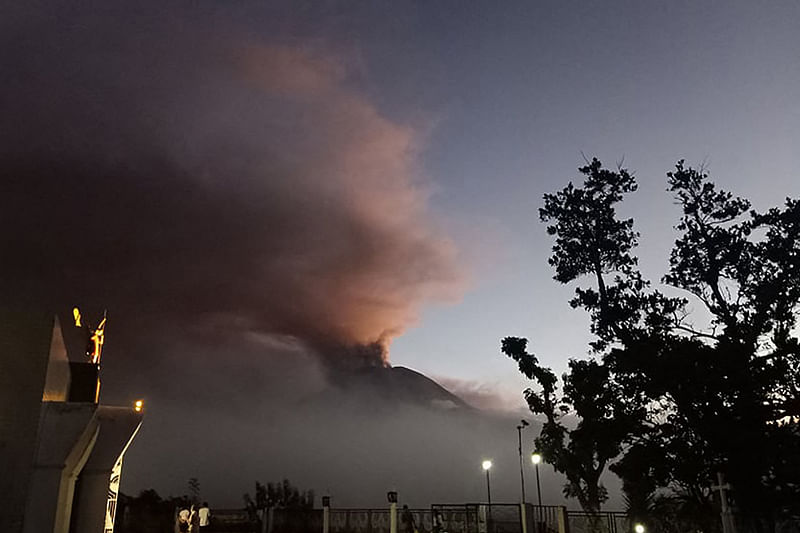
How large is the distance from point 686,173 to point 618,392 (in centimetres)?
805

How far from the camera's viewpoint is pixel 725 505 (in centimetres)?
1681

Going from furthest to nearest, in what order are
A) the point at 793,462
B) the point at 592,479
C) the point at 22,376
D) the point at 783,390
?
the point at 592,479
the point at 783,390
the point at 793,462
the point at 22,376

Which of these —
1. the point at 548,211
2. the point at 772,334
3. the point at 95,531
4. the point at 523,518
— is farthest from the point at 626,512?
the point at 95,531

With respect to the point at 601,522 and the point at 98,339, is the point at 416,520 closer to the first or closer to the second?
the point at 601,522

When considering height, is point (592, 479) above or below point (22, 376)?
below

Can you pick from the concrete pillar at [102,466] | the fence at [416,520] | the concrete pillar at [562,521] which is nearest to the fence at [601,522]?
the fence at [416,520]

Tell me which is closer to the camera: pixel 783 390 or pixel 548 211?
pixel 783 390

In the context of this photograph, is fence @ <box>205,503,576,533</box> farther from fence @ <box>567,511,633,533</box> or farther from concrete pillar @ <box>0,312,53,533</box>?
concrete pillar @ <box>0,312,53,533</box>

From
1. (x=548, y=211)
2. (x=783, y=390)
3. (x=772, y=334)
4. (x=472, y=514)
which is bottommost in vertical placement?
(x=472, y=514)

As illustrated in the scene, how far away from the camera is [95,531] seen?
54.2 feet

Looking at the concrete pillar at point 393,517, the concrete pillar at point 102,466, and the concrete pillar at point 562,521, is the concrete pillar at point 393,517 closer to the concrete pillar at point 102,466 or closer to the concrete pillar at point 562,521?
the concrete pillar at point 562,521

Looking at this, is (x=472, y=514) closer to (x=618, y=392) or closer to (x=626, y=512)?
(x=626, y=512)

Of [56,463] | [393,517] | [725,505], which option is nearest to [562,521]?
[725,505]

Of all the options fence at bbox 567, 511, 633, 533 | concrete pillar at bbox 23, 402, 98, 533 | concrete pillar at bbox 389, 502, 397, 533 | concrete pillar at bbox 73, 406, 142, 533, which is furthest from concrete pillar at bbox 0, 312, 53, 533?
fence at bbox 567, 511, 633, 533
